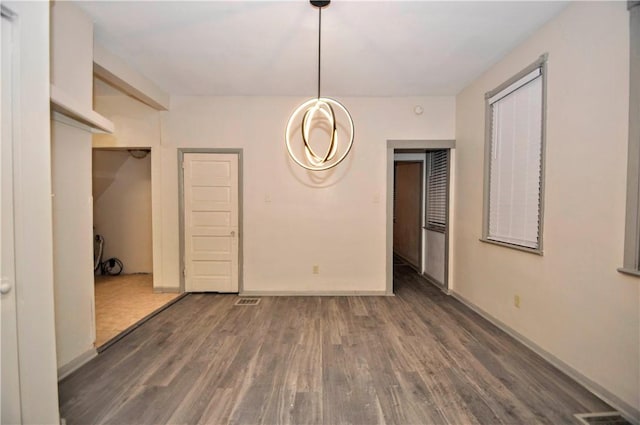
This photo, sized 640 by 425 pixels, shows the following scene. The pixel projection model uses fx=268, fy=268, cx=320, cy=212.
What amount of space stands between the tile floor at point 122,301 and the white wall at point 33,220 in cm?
131

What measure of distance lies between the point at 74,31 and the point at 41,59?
1.14 m

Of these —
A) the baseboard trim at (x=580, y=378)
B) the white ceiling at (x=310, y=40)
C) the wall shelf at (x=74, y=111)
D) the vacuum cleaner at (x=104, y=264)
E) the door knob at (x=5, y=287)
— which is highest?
the white ceiling at (x=310, y=40)

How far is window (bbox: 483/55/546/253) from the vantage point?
2441mm

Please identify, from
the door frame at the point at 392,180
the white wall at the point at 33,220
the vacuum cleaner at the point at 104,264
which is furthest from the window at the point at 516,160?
the vacuum cleaner at the point at 104,264

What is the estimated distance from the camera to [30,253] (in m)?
1.36

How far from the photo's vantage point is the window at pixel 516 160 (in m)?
2.44

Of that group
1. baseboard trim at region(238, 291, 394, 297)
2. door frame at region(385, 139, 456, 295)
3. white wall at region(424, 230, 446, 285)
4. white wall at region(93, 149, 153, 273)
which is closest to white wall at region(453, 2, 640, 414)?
door frame at region(385, 139, 456, 295)

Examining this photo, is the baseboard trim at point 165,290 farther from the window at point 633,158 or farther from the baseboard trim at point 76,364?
the window at point 633,158

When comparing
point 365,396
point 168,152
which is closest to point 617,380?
point 365,396

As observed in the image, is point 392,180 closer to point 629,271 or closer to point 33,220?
point 629,271

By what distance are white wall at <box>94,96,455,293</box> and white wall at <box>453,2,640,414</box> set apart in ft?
5.46

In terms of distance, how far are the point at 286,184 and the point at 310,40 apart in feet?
6.31

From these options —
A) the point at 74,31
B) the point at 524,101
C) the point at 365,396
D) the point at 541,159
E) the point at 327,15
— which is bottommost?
the point at 365,396

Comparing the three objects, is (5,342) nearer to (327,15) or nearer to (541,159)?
(327,15)
